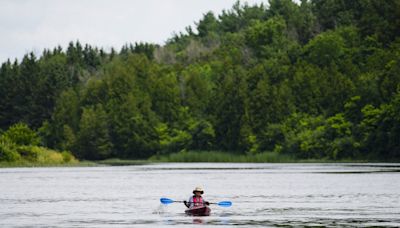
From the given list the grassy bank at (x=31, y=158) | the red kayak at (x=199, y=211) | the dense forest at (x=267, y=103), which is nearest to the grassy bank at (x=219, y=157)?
the dense forest at (x=267, y=103)

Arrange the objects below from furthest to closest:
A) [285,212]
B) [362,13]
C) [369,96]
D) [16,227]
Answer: [362,13]
[369,96]
[285,212]
[16,227]

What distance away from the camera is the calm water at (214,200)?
1802 inches

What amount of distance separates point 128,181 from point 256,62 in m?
109

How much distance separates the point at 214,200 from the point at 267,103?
337 feet

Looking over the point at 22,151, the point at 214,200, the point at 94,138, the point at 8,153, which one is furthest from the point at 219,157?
the point at 214,200

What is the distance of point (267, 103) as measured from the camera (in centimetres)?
16200

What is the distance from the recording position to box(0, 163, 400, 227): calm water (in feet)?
150

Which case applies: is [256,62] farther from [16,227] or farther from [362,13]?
[16,227]

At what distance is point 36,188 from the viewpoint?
74250 mm

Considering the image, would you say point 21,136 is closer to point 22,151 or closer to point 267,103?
point 22,151

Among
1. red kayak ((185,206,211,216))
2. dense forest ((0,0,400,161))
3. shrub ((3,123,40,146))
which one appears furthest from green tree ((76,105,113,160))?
red kayak ((185,206,211,216))

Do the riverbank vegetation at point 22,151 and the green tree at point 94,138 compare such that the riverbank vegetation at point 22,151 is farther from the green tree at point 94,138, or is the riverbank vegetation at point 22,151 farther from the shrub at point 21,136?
the green tree at point 94,138

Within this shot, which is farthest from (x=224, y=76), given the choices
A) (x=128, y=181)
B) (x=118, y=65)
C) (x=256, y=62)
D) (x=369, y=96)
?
(x=128, y=181)

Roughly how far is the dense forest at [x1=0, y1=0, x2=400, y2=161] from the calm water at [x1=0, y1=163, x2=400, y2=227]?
42.3 meters
